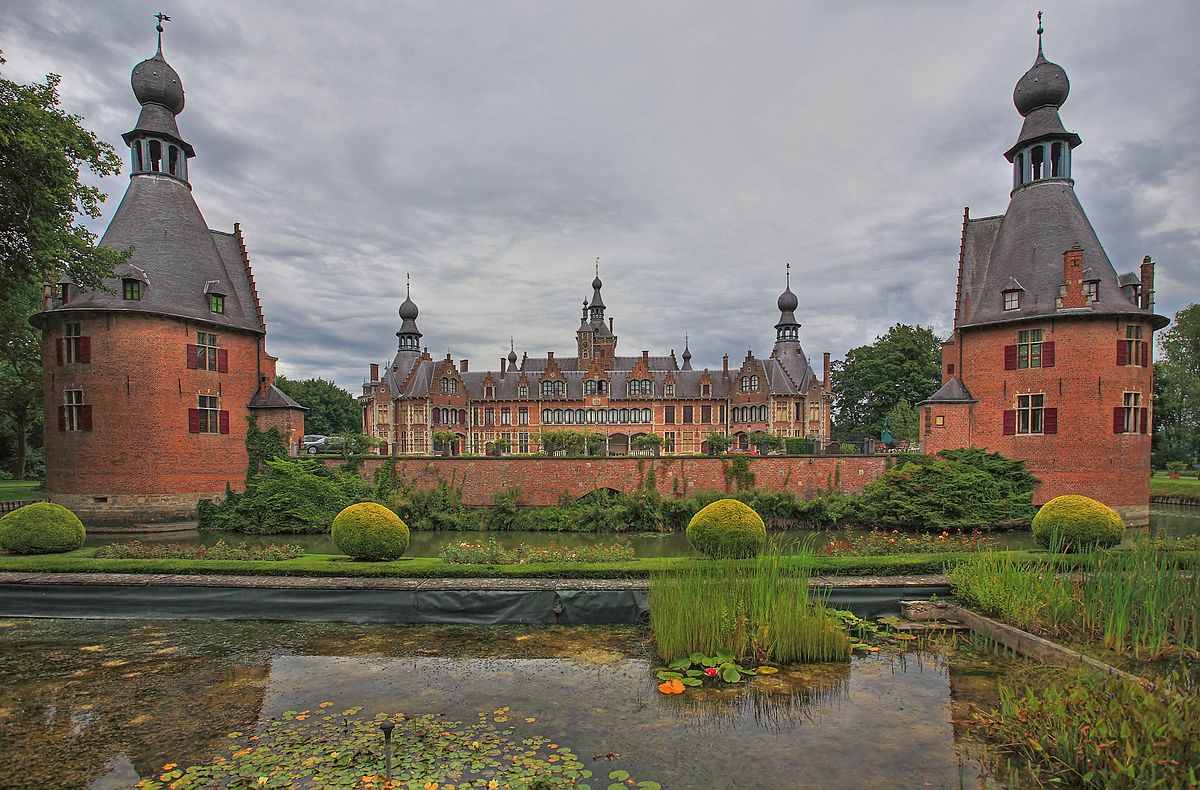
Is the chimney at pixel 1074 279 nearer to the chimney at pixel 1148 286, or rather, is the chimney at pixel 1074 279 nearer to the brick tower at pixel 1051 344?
the brick tower at pixel 1051 344

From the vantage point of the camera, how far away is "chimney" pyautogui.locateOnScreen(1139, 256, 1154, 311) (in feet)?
72.0

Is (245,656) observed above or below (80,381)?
below

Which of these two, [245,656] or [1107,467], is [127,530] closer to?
[245,656]

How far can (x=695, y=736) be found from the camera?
5.50 m

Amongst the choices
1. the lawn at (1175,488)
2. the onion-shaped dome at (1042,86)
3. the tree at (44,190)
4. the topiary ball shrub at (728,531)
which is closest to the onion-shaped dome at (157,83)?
the tree at (44,190)

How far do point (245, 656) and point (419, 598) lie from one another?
224cm

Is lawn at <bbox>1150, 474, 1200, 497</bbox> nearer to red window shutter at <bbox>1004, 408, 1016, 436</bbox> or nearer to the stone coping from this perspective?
red window shutter at <bbox>1004, 408, 1016, 436</bbox>

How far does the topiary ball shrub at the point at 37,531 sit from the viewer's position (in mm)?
11602

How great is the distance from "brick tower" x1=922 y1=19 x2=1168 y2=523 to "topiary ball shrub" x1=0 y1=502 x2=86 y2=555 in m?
25.5

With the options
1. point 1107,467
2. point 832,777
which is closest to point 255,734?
point 832,777

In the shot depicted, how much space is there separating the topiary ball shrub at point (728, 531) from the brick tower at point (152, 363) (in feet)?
63.8

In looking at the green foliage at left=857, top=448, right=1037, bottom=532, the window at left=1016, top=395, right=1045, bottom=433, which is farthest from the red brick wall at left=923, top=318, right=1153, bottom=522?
the green foliage at left=857, top=448, right=1037, bottom=532

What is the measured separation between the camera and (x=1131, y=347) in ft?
72.0

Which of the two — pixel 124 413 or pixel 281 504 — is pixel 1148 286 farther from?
pixel 124 413
